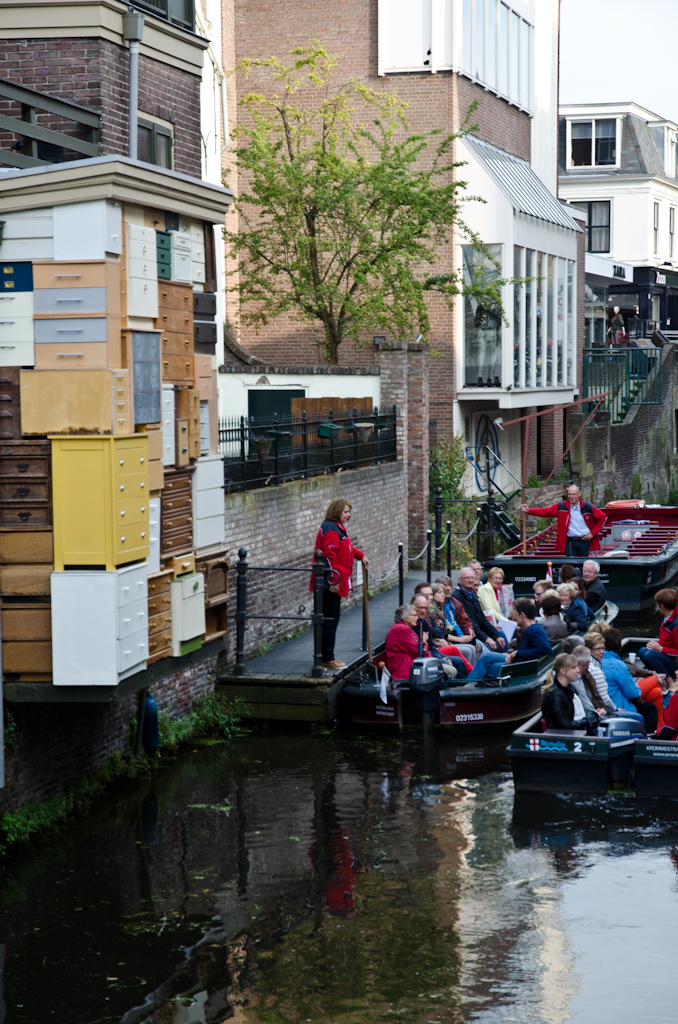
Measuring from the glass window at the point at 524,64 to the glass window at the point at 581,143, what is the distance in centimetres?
2126

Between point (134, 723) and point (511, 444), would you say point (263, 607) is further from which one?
point (511, 444)

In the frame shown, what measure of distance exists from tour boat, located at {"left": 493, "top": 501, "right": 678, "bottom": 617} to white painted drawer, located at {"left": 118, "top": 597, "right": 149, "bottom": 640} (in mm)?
13036

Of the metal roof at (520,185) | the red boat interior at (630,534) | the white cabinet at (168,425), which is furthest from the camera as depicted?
the metal roof at (520,185)

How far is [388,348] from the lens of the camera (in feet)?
70.9

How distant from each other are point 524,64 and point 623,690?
22738mm

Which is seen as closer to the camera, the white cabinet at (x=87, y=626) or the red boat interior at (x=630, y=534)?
the white cabinet at (x=87, y=626)

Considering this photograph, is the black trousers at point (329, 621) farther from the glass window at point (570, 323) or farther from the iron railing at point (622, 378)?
the iron railing at point (622, 378)

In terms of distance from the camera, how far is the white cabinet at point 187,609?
10.1 metres

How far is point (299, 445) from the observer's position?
687 inches

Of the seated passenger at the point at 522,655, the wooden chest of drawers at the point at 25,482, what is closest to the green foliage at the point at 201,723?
the seated passenger at the point at 522,655

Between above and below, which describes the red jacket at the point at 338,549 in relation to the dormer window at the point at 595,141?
below

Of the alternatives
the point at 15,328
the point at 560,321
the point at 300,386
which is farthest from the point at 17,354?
the point at 560,321

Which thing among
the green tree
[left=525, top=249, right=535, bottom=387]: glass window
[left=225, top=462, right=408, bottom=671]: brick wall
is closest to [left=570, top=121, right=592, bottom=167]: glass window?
[left=525, top=249, right=535, bottom=387]: glass window

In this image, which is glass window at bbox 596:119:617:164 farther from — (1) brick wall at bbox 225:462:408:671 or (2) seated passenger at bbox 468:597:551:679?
(2) seated passenger at bbox 468:597:551:679
